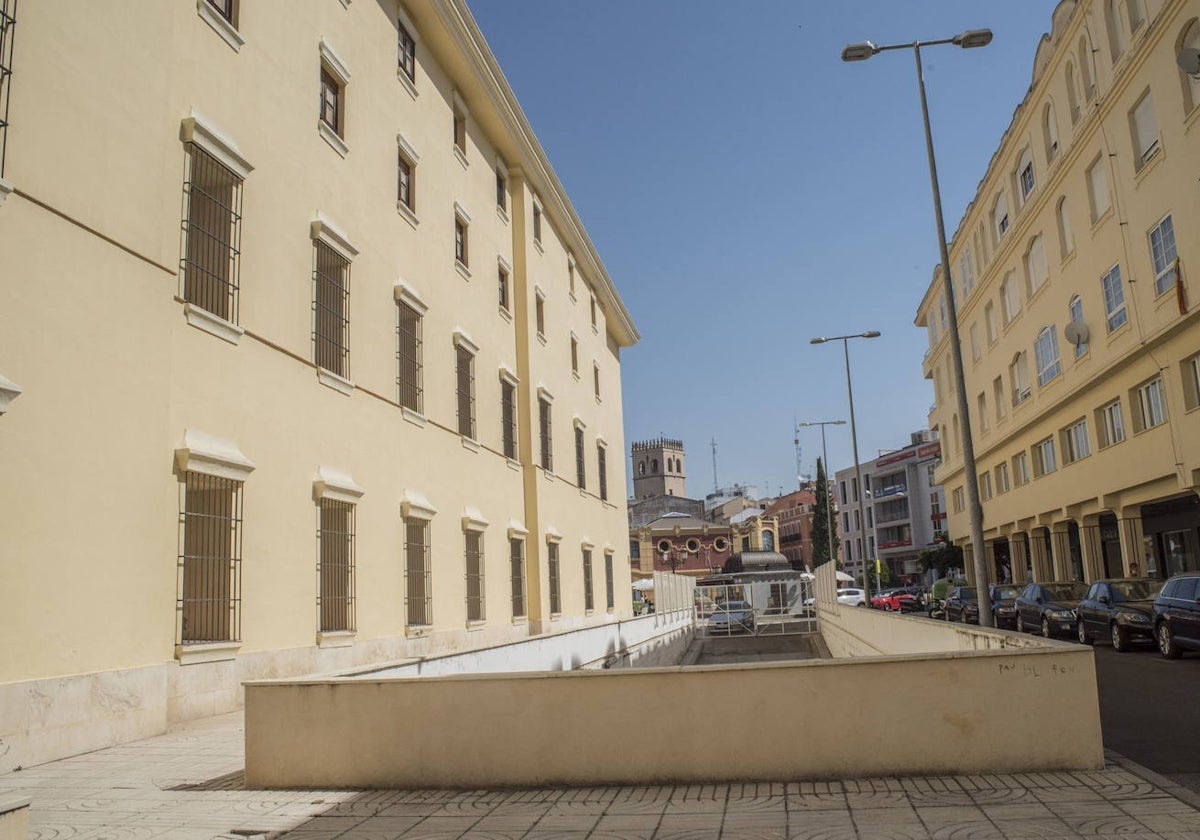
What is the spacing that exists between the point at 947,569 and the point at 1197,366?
50.7 metres

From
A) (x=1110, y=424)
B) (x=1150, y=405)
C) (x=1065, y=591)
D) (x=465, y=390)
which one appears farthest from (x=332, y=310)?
(x=1110, y=424)

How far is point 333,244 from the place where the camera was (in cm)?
1598

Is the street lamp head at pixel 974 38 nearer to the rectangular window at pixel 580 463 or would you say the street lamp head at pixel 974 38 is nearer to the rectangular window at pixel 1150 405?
the rectangular window at pixel 1150 405

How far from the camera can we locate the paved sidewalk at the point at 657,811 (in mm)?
6066

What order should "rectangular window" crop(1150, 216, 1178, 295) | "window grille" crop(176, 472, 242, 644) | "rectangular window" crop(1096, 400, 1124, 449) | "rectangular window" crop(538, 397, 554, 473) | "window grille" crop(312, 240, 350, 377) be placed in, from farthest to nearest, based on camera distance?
"rectangular window" crop(1096, 400, 1124, 449) < "rectangular window" crop(538, 397, 554, 473) < "rectangular window" crop(1150, 216, 1178, 295) < "window grille" crop(312, 240, 350, 377) < "window grille" crop(176, 472, 242, 644)

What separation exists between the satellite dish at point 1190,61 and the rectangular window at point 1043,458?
53.9 feet

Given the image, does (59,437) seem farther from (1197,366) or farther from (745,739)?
(1197,366)

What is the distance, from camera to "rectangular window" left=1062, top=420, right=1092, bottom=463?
3181 cm

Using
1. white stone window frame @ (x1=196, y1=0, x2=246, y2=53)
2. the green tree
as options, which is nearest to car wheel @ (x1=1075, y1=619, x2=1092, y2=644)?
white stone window frame @ (x1=196, y1=0, x2=246, y2=53)

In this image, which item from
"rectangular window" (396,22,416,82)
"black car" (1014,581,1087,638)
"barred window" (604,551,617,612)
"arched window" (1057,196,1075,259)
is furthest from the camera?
"barred window" (604,551,617,612)

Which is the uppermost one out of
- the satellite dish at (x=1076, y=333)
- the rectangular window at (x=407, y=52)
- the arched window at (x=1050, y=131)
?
the arched window at (x=1050, y=131)

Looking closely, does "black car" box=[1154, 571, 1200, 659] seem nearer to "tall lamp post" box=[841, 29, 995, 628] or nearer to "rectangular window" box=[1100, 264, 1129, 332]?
"tall lamp post" box=[841, 29, 995, 628]

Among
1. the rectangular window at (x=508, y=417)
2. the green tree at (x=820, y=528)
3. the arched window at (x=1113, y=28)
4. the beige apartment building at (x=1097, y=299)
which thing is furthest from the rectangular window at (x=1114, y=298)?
the green tree at (x=820, y=528)

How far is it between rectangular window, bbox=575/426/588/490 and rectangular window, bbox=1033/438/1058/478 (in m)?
16.3
